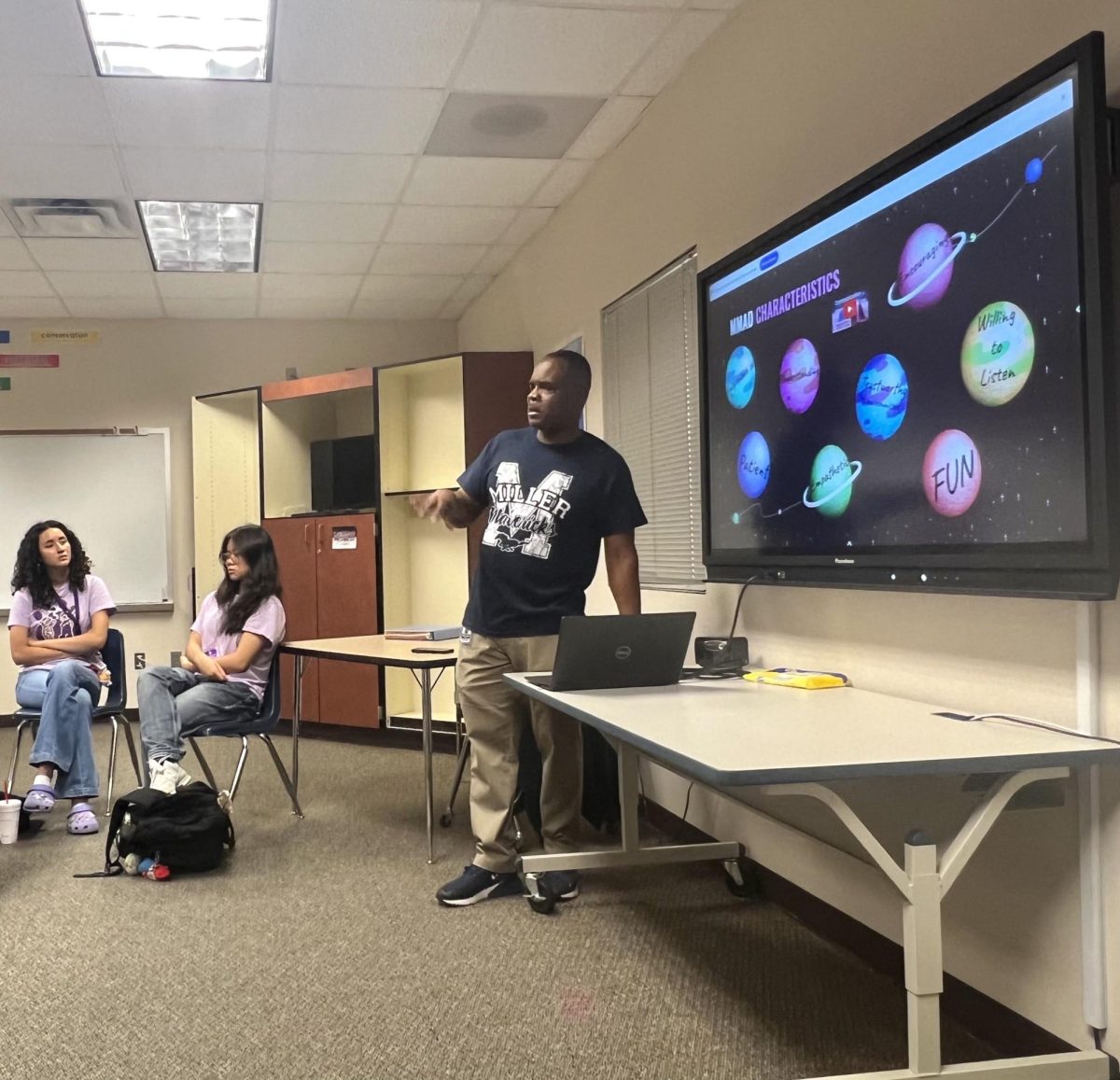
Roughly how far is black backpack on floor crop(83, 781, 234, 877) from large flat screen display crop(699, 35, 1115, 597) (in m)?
1.85

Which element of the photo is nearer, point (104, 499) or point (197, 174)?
point (197, 174)

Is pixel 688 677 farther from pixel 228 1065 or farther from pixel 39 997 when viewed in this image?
pixel 39 997

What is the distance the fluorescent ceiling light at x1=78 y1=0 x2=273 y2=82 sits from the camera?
121 inches

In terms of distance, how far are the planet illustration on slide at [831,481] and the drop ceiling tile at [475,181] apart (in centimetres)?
246

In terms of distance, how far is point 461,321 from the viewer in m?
7.03

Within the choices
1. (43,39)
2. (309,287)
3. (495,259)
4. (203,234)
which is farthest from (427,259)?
(43,39)

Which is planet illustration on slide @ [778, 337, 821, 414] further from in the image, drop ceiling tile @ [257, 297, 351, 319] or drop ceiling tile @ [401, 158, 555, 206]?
drop ceiling tile @ [257, 297, 351, 319]

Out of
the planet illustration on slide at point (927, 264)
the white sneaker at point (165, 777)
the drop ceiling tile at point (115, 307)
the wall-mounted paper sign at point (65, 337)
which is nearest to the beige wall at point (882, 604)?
the planet illustration on slide at point (927, 264)

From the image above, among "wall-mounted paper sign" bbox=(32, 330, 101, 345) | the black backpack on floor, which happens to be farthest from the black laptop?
"wall-mounted paper sign" bbox=(32, 330, 101, 345)

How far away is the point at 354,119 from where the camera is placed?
380 centimetres

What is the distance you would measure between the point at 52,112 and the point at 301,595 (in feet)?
9.94

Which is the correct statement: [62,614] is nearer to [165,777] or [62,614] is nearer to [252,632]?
[252,632]

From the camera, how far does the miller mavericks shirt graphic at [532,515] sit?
288cm

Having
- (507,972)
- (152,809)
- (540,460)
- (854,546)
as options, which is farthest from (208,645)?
(854,546)
